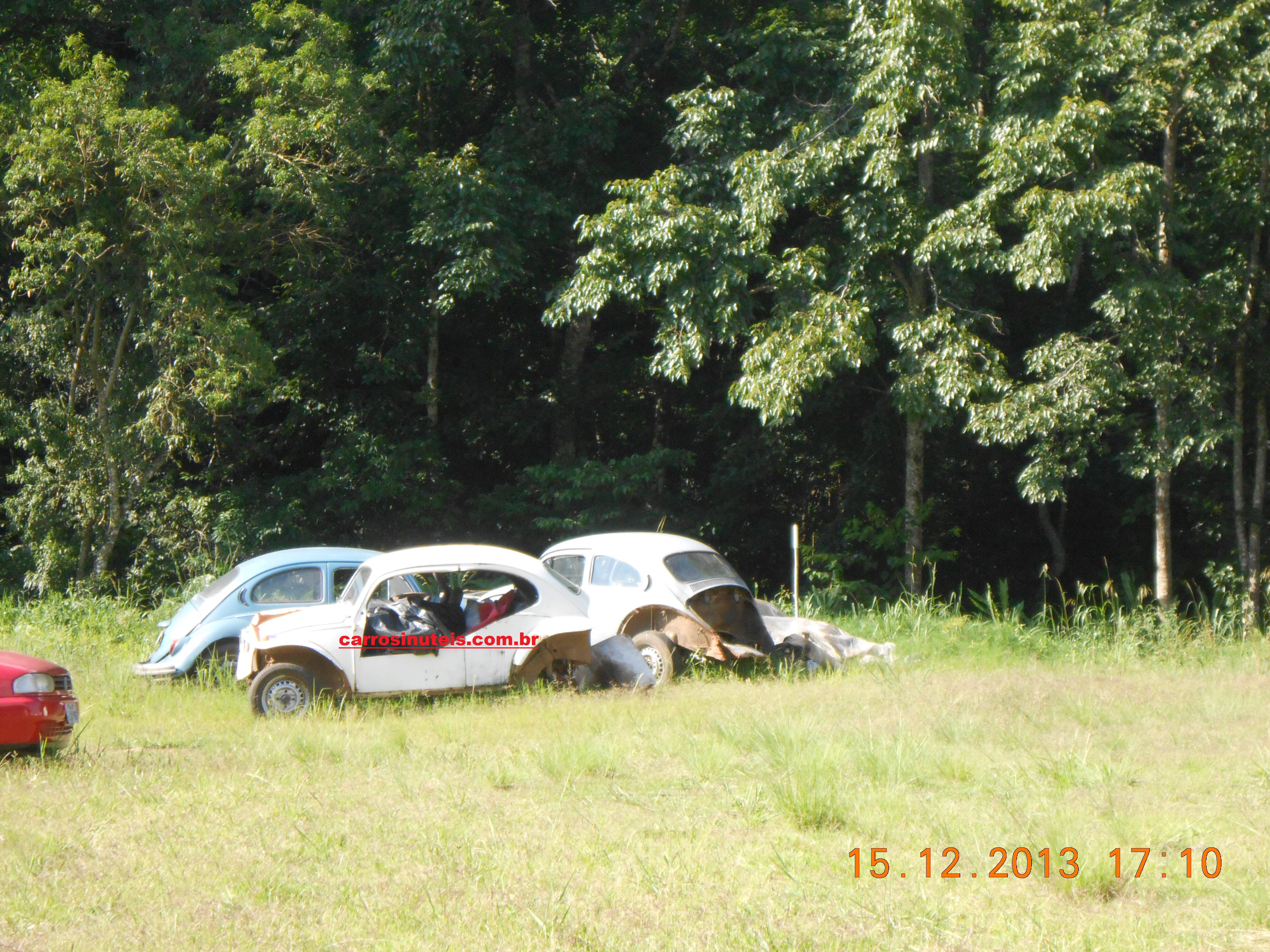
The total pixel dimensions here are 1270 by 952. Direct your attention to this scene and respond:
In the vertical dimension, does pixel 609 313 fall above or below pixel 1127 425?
above

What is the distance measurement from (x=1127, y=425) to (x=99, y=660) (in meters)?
14.2

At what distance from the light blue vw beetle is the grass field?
768 millimetres

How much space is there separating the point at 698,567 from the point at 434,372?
9690 mm

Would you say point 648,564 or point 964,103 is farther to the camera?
point 964,103

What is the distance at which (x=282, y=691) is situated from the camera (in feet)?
33.1

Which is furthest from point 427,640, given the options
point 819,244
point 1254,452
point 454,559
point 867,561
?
point 1254,452

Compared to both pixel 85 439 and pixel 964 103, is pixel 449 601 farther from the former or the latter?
pixel 964 103

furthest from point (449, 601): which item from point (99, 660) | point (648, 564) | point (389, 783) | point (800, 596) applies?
point (800, 596)

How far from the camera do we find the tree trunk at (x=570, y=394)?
2194 centimetres

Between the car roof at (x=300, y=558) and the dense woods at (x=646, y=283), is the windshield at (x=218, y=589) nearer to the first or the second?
the car roof at (x=300, y=558)

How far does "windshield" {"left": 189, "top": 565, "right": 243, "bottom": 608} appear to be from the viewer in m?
12.4

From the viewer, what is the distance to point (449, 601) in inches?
439

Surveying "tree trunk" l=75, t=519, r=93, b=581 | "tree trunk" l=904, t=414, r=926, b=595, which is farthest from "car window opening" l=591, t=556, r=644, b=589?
"tree trunk" l=75, t=519, r=93, b=581

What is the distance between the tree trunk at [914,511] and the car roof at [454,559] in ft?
29.1
